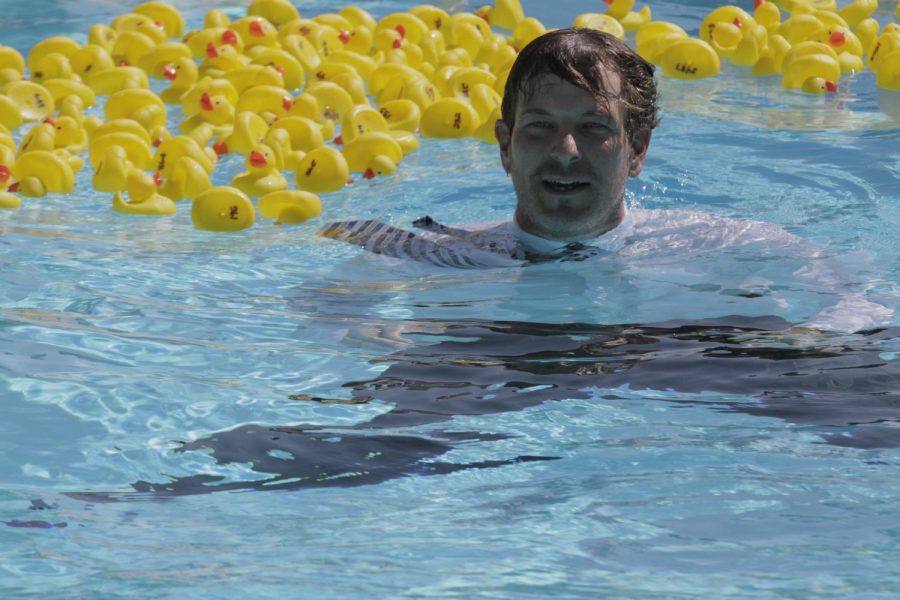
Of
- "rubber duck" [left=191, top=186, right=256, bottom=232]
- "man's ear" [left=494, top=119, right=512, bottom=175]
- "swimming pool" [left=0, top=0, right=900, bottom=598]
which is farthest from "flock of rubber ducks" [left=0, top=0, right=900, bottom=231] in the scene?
"man's ear" [left=494, top=119, right=512, bottom=175]

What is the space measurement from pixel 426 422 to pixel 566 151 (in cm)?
149

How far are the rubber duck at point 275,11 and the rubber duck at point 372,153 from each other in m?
2.72

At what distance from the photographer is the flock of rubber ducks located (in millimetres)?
6336

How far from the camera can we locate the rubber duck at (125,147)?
6.62 m

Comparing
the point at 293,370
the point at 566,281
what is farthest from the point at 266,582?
the point at 566,281

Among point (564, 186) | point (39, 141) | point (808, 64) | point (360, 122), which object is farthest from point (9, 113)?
point (808, 64)

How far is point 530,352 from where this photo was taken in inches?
158

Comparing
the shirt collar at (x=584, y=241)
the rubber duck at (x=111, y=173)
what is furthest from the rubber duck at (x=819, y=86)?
the rubber duck at (x=111, y=173)

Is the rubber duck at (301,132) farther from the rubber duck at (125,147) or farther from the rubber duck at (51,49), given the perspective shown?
the rubber duck at (51,49)

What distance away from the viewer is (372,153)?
6590 mm

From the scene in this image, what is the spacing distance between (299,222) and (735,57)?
3646mm

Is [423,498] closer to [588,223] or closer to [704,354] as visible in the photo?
[704,354]

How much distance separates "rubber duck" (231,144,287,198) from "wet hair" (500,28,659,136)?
164 cm

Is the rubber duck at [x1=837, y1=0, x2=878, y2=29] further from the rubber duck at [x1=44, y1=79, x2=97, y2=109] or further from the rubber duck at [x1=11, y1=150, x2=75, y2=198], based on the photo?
the rubber duck at [x1=11, y1=150, x2=75, y2=198]
